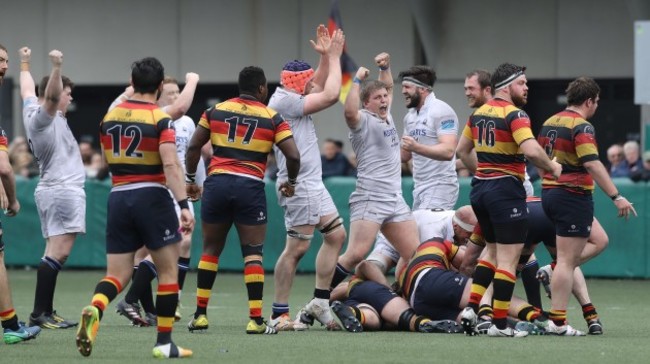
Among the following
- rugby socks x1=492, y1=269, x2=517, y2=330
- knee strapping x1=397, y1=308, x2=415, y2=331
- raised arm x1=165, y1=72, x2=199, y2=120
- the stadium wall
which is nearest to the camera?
Answer: rugby socks x1=492, y1=269, x2=517, y2=330

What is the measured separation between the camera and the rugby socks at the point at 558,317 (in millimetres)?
11398

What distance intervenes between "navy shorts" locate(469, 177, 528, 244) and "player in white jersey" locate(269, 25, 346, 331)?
1.60 m

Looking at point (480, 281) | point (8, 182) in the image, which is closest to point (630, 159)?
point (480, 281)

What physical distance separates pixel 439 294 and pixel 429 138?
1826mm

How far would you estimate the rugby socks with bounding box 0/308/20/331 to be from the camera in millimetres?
10680

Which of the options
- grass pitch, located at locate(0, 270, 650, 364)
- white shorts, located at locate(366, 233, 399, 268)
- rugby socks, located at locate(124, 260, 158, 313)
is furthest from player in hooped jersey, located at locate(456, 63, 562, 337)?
Result: rugby socks, located at locate(124, 260, 158, 313)

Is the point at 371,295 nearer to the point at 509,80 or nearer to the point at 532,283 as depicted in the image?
the point at 532,283

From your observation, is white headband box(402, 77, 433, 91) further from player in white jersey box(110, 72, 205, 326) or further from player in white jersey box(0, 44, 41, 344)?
player in white jersey box(0, 44, 41, 344)

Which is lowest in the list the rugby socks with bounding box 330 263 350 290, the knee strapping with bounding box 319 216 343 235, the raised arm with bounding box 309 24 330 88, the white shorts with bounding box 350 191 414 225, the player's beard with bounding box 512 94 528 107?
the rugby socks with bounding box 330 263 350 290

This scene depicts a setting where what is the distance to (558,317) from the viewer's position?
11406mm

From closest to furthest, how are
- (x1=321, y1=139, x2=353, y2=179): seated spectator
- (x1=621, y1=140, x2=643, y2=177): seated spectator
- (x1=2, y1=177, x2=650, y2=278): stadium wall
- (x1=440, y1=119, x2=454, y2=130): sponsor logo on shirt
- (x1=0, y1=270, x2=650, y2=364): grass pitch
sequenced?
(x1=0, y1=270, x2=650, y2=364): grass pitch
(x1=440, y1=119, x2=454, y2=130): sponsor logo on shirt
(x1=2, y1=177, x2=650, y2=278): stadium wall
(x1=621, y1=140, x2=643, y2=177): seated spectator
(x1=321, y1=139, x2=353, y2=179): seated spectator

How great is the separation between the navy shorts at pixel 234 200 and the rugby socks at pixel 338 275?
1274 mm

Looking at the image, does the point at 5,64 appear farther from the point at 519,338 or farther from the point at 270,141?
the point at 519,338

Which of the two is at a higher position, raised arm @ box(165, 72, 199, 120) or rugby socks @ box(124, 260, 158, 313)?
raised arm @ box(165, 72, 199, 120)
